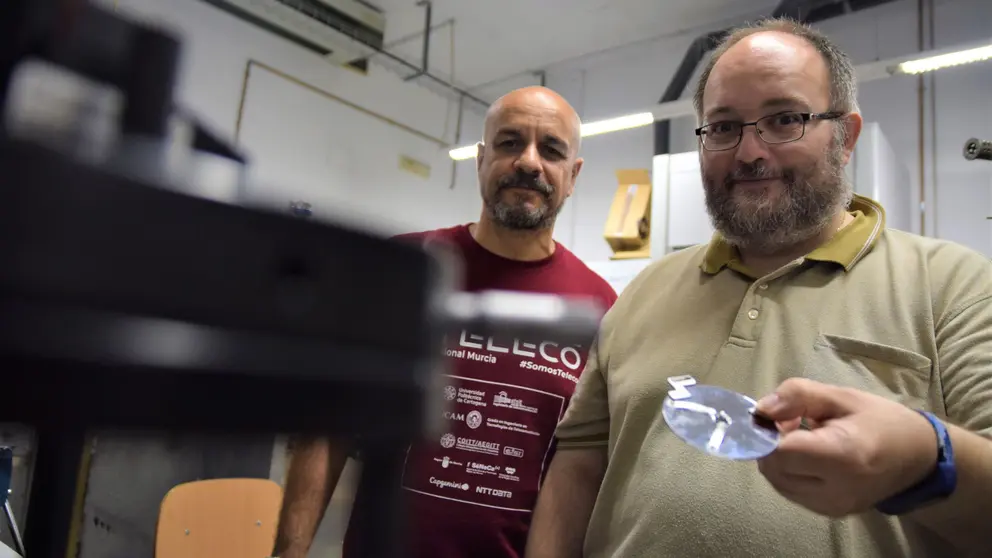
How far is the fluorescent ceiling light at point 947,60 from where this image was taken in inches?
89.9

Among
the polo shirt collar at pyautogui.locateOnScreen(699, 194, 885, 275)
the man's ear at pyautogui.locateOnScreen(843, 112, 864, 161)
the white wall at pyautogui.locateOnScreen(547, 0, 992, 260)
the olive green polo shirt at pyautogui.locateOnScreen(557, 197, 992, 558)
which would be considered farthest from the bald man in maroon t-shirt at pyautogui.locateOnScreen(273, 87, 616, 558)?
the white wall at pyautogui.locateOnScreen(547, 0, 992, 260)

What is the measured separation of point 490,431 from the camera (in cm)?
63

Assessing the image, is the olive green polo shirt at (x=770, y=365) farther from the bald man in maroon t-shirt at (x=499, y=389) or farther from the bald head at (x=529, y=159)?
the bald head at (x=529, y=159)

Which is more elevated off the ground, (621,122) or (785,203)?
(621,122)

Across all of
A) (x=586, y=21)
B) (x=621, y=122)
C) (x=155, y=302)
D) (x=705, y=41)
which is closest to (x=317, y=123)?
(x=155, y=302)

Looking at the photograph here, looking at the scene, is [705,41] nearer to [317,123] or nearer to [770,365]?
[770,365]

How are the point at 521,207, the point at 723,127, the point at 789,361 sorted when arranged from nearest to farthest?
the point at 789,361 → the point at 723,127 → the point at 521,207

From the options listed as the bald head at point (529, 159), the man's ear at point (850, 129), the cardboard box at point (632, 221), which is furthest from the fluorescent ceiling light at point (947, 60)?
the bald head at point (529, 159)

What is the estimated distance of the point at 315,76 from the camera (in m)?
0.33

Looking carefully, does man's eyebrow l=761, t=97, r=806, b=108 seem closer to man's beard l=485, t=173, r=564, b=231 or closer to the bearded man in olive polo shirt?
the bearded man in olive polo shirt

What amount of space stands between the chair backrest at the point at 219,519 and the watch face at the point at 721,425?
327 millimetres

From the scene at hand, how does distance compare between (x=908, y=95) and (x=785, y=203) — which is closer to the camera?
(x=785, y=203)

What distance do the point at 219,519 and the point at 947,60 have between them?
2.94 m

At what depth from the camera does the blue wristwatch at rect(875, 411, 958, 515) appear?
52 centimetres
